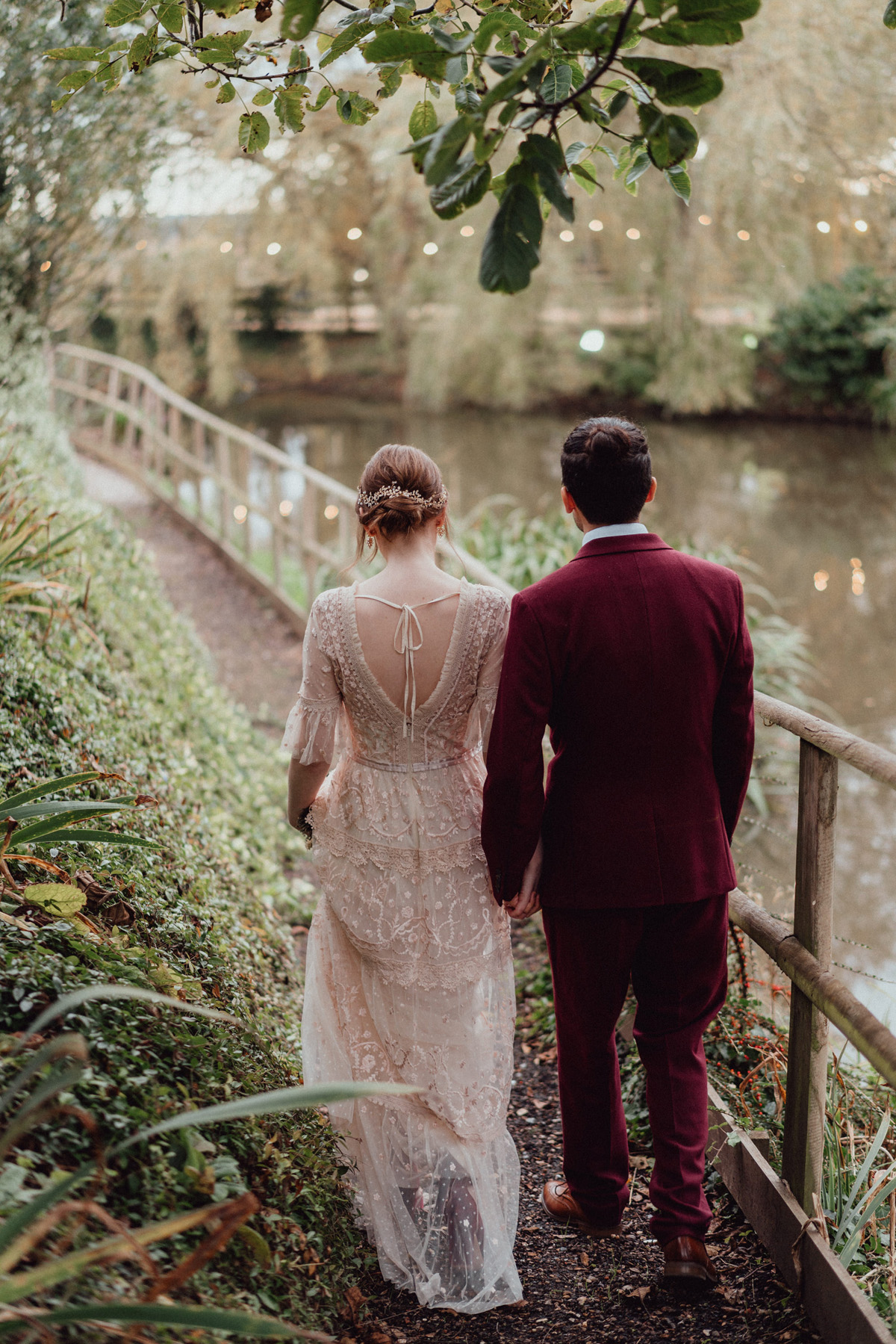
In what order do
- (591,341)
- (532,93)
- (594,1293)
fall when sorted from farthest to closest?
(591,341), (594,1293), (532,93)

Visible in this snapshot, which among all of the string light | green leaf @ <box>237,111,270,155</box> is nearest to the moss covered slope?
green leaf @ <box>237,111,270,155</box>

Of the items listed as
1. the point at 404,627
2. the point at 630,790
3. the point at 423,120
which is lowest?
the point at 630,790

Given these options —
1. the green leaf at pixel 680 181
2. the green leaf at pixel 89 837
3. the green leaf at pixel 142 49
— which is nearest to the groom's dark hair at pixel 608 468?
the green leaf at pixel 680 181

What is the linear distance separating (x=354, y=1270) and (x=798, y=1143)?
0.90 meters

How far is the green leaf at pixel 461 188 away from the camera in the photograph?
1.45 m

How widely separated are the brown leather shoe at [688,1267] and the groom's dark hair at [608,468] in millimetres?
1427

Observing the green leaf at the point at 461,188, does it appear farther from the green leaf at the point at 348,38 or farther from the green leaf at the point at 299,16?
the green leaf at the point at 348,38

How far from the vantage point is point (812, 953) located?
81.1 inches

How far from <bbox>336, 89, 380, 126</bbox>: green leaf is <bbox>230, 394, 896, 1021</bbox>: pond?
189 cm

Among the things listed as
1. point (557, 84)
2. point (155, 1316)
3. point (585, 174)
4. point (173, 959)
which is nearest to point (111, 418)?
point (173, 959)

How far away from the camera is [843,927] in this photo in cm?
529

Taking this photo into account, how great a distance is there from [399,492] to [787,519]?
39.7ft

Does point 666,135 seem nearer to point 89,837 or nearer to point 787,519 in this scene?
point 89,837

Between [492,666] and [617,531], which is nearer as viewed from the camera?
[617,531]
